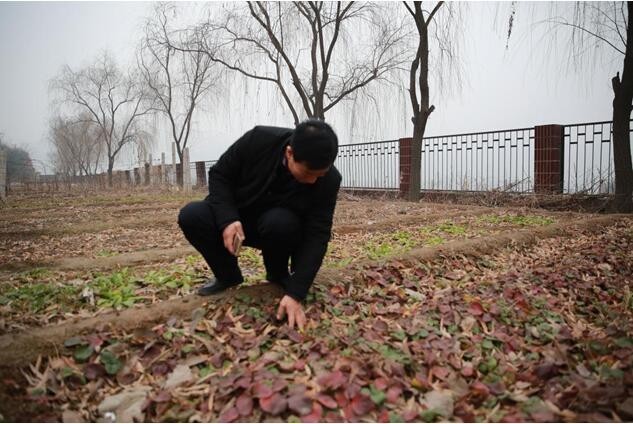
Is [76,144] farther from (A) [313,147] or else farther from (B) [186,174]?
(A) [313,147]

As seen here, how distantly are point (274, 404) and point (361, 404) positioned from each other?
359 mm

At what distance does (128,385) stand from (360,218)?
5.59 meters

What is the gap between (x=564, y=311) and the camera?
2.68 metres

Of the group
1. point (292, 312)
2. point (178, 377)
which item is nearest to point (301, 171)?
point (292, 312)

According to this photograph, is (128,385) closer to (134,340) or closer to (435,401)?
(134,340)

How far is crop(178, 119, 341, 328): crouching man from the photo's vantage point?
2258 millimetres

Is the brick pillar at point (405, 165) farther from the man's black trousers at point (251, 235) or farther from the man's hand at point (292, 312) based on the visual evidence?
the man's hand at point (292, 312)

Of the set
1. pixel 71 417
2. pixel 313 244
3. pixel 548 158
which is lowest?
pixel 71 417

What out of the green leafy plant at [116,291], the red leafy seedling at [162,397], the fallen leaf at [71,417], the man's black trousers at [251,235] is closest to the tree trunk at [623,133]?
the man's black trousers at [251,235]

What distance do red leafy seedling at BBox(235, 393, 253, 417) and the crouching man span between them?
57 centimetres

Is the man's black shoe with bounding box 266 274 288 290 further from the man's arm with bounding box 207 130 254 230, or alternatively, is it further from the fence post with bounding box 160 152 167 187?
the fence post with bounding box 160 152 167 187

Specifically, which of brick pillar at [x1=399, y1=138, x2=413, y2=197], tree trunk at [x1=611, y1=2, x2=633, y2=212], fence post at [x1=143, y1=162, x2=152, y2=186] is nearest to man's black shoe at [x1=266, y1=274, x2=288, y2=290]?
tree trunk at [x1=611, y1=2, x2=633, y2=212]

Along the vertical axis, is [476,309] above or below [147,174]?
below

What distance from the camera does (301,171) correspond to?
2.09m
